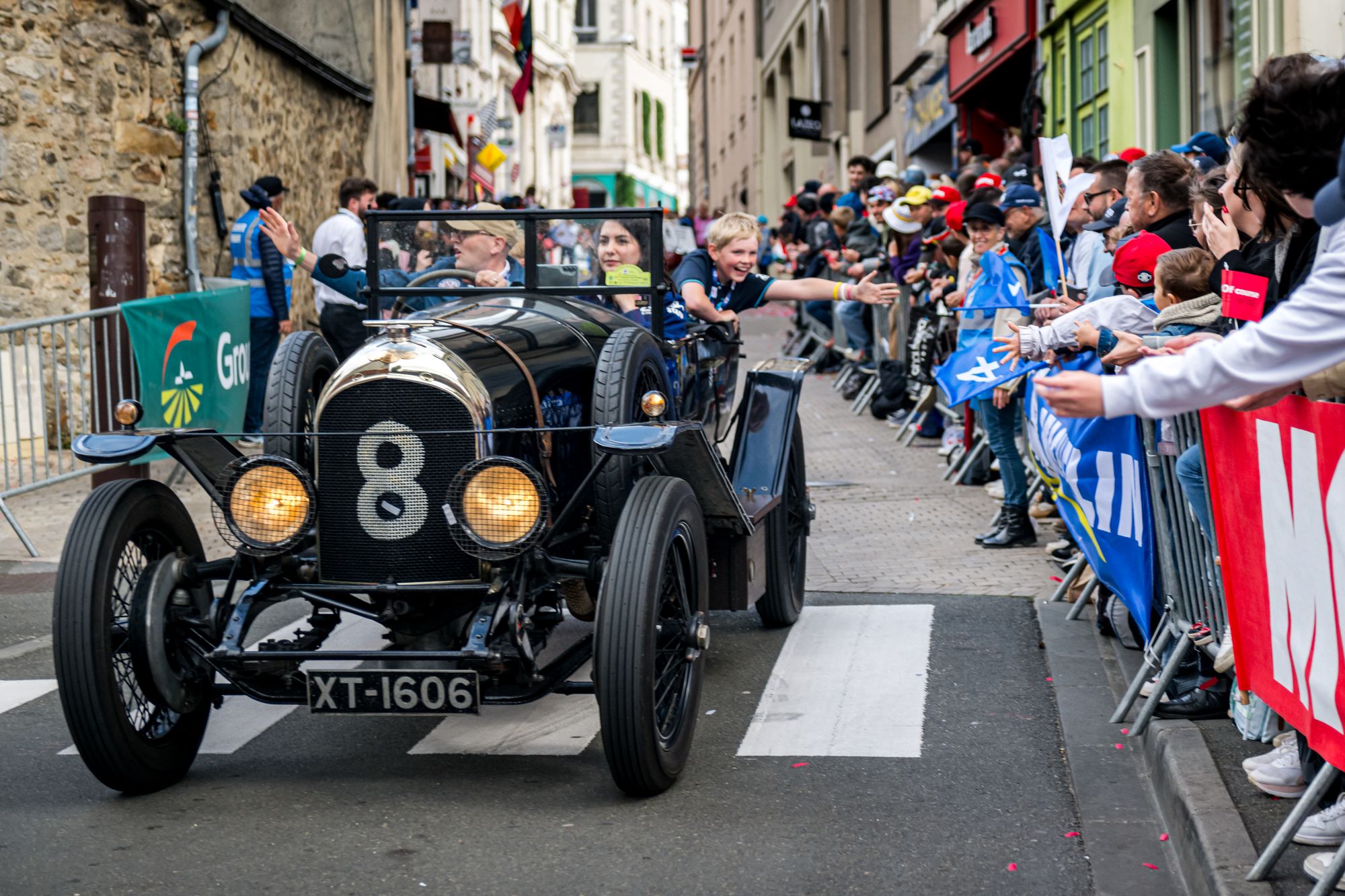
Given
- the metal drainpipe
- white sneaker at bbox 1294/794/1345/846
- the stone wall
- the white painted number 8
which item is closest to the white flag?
the white painted number 8

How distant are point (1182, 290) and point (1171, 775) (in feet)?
5.96

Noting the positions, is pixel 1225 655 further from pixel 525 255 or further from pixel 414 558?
pixel 525 255

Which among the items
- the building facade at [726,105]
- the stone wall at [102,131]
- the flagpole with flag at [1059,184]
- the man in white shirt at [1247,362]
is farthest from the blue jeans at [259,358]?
the building facade at [726,105]

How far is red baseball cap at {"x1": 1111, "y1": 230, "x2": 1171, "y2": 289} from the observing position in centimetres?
578

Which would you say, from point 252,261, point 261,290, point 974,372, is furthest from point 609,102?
point 974,372

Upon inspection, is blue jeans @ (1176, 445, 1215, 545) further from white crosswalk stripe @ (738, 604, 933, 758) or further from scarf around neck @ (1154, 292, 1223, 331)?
white crosswalk stripe @ (738, 604, 933, 758)

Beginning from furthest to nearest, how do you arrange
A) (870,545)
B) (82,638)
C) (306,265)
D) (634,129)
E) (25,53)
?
1. (634,129)
2. (25,53)
3. (870,545)
4. (306,265)
5. (82,638)

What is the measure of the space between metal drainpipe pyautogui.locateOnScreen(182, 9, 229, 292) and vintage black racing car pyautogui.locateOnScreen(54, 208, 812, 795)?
794 centimetres

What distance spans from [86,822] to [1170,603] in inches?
127

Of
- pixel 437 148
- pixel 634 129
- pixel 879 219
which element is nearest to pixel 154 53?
pixel 879 219

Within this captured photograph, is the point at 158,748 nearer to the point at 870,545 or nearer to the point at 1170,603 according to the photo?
the point at 1170,603

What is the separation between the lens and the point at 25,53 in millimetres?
11250

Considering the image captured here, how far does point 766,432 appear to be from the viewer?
6.37 m

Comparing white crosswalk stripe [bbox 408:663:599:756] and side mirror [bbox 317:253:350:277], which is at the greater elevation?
side mirror [bbox 317:253:350:277]
